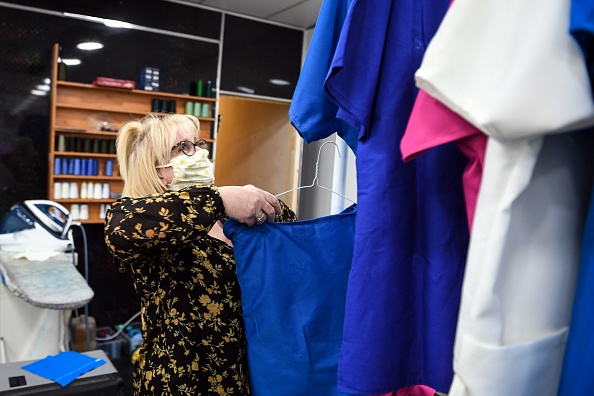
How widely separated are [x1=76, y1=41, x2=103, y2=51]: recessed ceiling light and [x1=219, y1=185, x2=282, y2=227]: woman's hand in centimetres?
416

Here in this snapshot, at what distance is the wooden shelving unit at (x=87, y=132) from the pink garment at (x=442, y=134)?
4.49 m

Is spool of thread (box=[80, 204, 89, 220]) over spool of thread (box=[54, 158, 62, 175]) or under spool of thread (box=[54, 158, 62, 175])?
under

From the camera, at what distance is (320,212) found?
497cm

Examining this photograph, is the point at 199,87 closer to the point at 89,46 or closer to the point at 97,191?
the point at 89,46

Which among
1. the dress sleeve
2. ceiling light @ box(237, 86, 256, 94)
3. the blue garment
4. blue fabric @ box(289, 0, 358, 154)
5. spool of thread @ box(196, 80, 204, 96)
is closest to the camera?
the blue garment

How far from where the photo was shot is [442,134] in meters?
0.64

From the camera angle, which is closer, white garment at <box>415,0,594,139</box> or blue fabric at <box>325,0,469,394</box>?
white garment at <box>415,0,594,139</box>

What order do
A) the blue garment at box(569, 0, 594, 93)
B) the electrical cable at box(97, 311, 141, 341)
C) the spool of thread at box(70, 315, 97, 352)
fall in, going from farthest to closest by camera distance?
1. the electrical cable at box(97, 311, 141, 341)
2. the spool of thread at box(70, 315, 97, 352)
3. the blue garment at box(569, 0, 594, 93)

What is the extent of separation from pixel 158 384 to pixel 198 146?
76cm

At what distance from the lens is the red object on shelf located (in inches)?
185

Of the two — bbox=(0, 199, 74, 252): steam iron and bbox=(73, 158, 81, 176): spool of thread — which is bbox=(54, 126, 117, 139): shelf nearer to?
bbox=(73, 158, 81, 176): spool of thread

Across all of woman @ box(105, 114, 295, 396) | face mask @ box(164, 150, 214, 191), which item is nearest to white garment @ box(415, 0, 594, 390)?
woman @ box(105, 114, 295, 396)

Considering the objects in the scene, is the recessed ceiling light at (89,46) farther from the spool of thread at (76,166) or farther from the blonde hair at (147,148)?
the blonde hair at (147,148)

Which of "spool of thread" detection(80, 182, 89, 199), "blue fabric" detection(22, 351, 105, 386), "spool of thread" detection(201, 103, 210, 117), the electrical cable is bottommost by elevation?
the electrical cable
